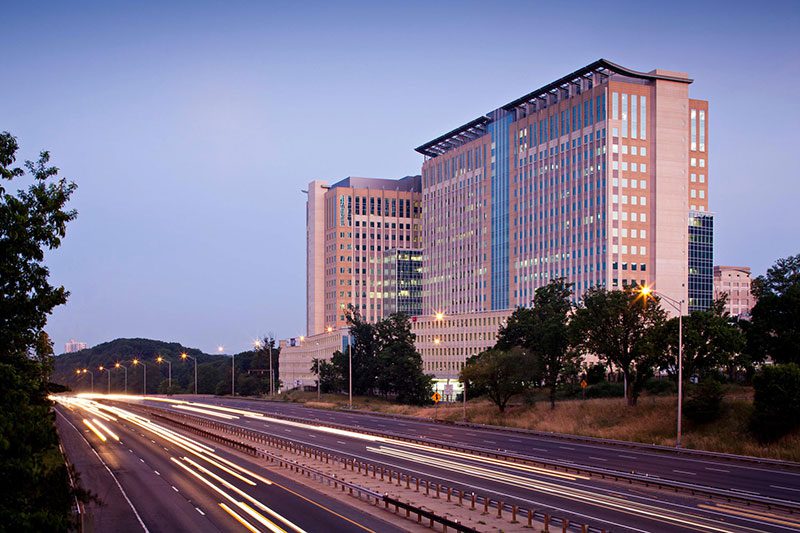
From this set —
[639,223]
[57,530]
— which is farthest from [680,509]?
[639,223]

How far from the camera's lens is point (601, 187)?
141625mm

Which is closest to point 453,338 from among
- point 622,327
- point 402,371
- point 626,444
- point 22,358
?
point 402,371

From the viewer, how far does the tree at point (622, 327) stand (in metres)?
67.7

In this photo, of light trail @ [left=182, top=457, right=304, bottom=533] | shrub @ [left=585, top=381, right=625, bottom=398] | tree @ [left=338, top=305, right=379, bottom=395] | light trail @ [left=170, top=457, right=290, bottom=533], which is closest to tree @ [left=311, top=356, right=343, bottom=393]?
tree @ [left=338, top=305, right=379, bottom=395]

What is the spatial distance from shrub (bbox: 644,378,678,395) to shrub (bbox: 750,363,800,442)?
27.6 meters

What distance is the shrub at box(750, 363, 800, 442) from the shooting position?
47750 mm

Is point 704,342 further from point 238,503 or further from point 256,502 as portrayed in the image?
point 238,503

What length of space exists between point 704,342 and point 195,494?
135 feet

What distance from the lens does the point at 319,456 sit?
162 ft

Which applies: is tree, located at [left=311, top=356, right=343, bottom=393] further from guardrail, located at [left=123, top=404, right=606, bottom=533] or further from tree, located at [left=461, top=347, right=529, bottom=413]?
guardrail, located at [left=123, top=404, right=606, bottom=533]

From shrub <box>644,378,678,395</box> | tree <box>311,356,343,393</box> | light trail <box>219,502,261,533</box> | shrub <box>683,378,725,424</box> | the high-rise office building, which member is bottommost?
→ tree <box>311,356,343,393</box>

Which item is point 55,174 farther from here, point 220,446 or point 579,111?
point 579,111

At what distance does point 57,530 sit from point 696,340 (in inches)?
2122

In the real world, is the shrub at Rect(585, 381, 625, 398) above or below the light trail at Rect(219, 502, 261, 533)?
below
